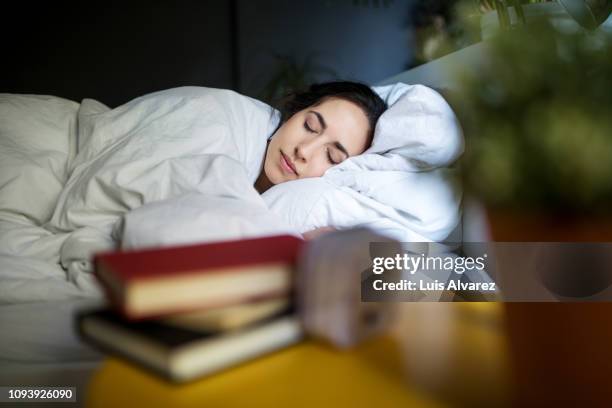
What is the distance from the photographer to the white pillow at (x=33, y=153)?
30.6 inches

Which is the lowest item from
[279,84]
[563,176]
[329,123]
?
[563,176]

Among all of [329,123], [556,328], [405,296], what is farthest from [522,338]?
[329,123]

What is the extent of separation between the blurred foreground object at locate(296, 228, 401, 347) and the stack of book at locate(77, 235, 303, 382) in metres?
0.01

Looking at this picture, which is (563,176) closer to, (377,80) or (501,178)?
(501,178)

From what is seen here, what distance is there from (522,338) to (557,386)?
29mm

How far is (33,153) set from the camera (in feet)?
2.80

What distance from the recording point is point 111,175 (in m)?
0.67

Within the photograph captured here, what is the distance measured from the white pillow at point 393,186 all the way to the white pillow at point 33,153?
38cm

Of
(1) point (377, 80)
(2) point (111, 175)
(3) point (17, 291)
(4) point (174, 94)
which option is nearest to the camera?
(3) point (17, 291)

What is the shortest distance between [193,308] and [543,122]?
204 millimetres

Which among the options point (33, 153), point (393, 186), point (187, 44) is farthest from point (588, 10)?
point (187, 44)

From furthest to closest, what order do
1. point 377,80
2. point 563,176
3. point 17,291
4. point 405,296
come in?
point 377,80 → point 17,291 → point 405,296 → point 563,176

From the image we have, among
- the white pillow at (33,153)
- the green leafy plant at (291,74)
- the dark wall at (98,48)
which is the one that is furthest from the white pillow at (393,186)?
the dark wall at (98,48)

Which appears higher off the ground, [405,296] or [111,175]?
[111,175]
